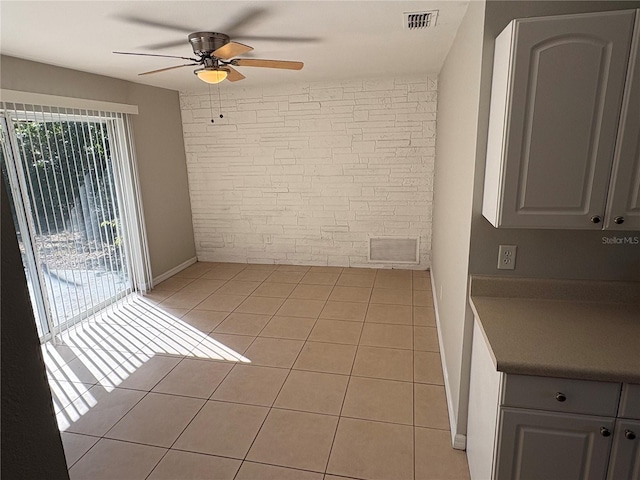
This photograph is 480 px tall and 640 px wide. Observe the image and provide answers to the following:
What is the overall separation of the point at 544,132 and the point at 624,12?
0.44 meters

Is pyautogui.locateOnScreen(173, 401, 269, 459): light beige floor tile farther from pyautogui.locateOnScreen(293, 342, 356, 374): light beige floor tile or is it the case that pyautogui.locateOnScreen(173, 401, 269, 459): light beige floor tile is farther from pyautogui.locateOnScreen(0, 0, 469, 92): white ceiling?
pyautogui.locateOnScreen(0, 0, 469, 92): white ceiling

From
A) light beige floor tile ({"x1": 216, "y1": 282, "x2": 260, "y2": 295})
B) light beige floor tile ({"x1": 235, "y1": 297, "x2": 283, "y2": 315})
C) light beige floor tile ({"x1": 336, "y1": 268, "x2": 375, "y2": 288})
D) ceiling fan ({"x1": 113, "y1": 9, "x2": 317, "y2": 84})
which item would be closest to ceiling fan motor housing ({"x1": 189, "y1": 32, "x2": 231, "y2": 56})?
ceiling fan ({"x1": 113, "y1": 9, "x2": 317, "y2": 84})

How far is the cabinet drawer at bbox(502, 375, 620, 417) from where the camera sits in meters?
1.35

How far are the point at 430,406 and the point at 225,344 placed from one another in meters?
1.72

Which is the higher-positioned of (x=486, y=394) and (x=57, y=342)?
(x=486, y=394)

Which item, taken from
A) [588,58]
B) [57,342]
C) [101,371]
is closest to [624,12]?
[588,58]

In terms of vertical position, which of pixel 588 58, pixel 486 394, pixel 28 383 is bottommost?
pixel 486 394

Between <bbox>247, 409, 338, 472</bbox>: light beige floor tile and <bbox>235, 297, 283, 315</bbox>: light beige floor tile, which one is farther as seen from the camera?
<bbox>235, 297, 283, 315</bbox>: light beige floor tile

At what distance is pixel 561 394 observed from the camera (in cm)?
138

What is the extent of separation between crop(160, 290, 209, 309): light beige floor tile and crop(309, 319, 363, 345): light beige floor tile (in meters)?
1.44

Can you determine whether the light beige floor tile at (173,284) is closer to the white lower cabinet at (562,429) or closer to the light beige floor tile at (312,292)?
the light beige floor tile at (312,292)

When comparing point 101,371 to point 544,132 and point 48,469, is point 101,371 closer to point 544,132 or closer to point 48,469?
point 48,469

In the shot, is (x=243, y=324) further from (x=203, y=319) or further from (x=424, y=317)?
(x=424, y=317)

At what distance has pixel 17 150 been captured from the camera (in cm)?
297
